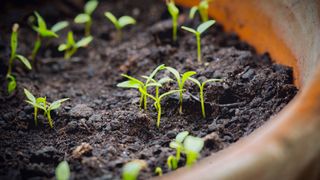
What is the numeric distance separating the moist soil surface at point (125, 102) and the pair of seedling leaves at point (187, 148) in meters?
0.02

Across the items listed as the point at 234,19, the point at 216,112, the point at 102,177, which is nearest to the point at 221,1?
the point at 234,19

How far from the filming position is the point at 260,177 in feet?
2.62

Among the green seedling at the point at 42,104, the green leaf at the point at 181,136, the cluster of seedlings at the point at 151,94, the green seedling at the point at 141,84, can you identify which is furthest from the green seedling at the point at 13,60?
the green leaf at the point at 181,136

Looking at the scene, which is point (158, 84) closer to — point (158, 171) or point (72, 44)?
point (158, 171)

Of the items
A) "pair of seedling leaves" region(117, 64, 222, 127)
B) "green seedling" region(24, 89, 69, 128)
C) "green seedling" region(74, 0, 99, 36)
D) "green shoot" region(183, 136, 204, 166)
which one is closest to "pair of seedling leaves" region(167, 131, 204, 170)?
"green shoot" region(183, 136, 204, 166)

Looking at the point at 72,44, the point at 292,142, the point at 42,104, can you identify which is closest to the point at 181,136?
the point at 292,142

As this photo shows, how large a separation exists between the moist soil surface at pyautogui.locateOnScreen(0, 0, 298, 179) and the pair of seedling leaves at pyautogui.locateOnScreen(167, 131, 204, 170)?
23 millimetres

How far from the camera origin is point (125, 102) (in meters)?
1.35

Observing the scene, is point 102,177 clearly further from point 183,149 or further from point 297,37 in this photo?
point 297,37

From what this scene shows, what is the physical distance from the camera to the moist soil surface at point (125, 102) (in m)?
1.09

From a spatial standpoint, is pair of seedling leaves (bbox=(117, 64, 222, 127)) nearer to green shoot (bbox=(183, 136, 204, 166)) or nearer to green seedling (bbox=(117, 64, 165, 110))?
green seedling (bbox=(117, 64, 165, 110))

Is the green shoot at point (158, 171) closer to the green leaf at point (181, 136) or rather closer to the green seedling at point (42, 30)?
the green leaf at point (181, 136)

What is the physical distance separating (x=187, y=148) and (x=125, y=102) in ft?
1.41

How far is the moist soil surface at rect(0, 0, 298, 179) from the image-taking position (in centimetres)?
109
